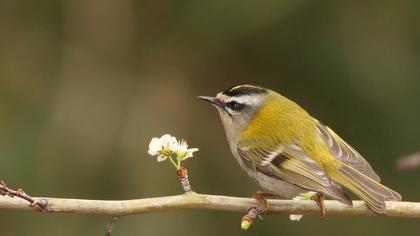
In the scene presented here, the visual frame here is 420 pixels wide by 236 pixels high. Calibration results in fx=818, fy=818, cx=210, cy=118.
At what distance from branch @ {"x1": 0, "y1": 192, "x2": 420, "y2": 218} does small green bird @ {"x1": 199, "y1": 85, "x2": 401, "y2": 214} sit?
0.06 metres

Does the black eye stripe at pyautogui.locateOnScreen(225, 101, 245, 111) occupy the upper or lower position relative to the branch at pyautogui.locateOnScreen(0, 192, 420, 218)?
upper

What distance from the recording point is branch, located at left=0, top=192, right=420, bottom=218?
3.19 metres

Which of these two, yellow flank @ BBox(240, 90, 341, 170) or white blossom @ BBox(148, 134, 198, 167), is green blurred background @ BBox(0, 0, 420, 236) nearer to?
yellow flank @ BBox(240, 90, 341, 170)

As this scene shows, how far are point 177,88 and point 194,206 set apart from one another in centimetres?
357

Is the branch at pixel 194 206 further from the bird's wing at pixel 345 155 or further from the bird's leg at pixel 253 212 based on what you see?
the bird's wing at pixel 345 155

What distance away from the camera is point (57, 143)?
612cm

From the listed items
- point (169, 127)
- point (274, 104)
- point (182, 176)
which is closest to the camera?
point (182, 176)

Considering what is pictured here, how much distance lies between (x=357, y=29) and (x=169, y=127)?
1673 mm

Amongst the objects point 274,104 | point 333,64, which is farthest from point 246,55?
point 274,104

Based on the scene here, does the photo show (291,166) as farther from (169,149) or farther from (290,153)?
(169,149)

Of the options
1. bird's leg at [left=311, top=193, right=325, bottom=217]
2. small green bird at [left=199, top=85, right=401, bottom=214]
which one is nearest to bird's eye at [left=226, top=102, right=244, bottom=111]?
small green bird at [left=199, top=85, right=401, bottom=214]

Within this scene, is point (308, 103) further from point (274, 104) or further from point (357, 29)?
point (274, 104)

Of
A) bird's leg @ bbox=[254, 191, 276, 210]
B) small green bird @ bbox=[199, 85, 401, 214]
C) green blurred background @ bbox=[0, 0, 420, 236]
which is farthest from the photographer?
green blurred background @ bbox=[0, 0, 420, 236]

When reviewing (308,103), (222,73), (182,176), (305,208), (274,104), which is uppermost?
(222,73)
